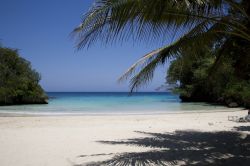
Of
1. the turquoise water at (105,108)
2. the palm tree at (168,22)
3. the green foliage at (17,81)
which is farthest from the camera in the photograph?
the green foliage at (17,81)

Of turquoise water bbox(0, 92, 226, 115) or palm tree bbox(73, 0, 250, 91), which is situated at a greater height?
palm tree bbox(73, 0, 250, 91)

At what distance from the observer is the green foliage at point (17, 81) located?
32.1 m

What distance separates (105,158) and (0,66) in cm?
2457

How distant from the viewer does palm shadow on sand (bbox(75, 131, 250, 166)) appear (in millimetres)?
5688

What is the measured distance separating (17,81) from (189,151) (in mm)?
30357

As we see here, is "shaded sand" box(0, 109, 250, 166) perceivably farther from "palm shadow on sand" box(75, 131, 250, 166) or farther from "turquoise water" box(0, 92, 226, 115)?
"turquoise water" box(0, 92, 226, 115)

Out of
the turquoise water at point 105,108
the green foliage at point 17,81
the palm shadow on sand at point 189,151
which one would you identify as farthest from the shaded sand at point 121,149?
the green foliage at point 17,81

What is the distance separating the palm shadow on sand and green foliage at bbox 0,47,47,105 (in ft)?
77.8

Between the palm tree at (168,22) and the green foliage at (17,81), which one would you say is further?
the green foliage at (17,81)

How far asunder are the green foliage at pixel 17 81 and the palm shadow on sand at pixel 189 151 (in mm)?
23703

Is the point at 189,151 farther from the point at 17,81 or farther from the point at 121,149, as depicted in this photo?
the point at 17,81

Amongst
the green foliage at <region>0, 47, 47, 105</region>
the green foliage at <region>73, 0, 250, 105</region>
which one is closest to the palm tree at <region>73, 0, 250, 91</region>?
the green foliage at <region>73, 0, 250, 105</region>

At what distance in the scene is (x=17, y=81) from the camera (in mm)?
34344

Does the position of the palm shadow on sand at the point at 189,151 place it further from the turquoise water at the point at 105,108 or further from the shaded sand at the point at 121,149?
the turquoise water at the point at 105,108
